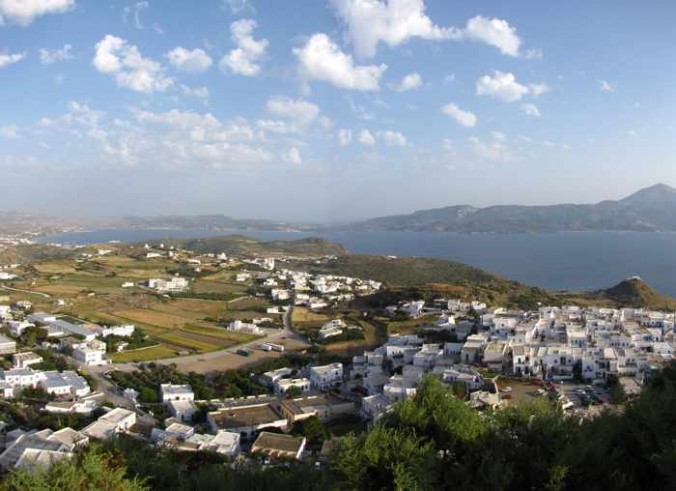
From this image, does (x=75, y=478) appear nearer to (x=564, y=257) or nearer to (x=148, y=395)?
(x=148, y=395)

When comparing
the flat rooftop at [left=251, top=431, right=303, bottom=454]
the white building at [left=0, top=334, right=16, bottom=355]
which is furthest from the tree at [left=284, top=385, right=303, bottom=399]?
the white building at [left=0, top=334, right=16, bottom=355]

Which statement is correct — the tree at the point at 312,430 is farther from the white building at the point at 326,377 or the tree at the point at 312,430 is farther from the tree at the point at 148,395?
the tree at the point at 148,395

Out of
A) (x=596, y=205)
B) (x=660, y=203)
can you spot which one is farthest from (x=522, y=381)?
(x=660, y=203)

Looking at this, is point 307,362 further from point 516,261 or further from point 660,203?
point 660,203

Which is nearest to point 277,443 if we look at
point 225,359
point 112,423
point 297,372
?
point 112,423

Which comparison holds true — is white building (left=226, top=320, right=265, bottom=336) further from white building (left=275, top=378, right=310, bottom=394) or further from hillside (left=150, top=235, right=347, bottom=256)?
hillside (left=150, top=235, right=347, bottom=256)

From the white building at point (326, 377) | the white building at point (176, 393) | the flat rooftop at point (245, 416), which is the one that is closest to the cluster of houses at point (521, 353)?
the white building at point (326, 377)
